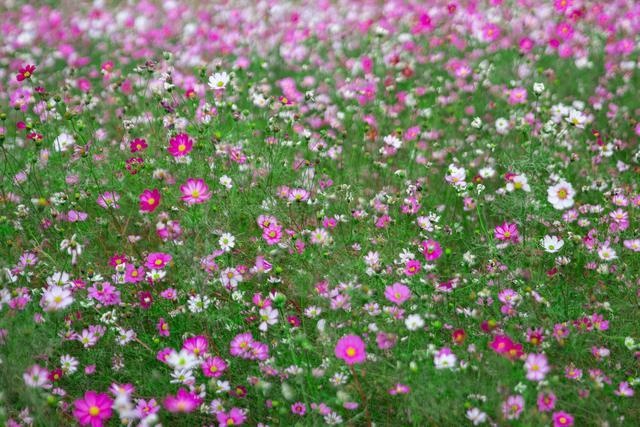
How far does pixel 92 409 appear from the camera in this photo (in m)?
2.10

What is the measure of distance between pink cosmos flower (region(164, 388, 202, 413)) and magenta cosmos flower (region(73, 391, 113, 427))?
0.67 feet

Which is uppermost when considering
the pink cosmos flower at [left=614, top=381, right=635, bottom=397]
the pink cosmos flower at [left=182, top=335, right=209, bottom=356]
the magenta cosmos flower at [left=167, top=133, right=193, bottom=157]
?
the magenta cosmos flower at [left=167, top=133, right=193, bottom=157]

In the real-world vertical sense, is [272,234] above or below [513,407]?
above

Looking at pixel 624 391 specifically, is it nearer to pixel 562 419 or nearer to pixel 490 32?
pixel 562 419

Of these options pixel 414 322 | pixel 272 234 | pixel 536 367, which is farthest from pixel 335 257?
pixel 536 367

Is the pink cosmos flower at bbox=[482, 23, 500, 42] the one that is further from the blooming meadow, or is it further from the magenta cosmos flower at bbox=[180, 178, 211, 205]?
the magenta cosmos flower at bbox=[180, 178, 211, 205]

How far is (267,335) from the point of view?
2482 millimetres

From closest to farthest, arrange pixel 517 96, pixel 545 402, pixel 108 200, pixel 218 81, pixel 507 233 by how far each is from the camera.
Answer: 1. pixel 545 402
2. pixel 507 233
3. pixel 108 200
4. pixel 218 81
5. pixel 517 96

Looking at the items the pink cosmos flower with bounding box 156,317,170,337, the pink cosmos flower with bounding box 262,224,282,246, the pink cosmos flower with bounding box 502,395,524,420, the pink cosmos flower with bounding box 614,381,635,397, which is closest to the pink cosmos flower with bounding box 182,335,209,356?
the pink cosmos flower with bounding box 156,317,170,337

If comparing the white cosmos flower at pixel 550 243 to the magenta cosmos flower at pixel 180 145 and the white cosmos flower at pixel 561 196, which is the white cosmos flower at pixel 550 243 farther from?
the magenta cosmos flower at pixel 180 145

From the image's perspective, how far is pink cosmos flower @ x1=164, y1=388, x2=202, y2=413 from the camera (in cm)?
207

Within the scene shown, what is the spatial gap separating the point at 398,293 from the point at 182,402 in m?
0.87

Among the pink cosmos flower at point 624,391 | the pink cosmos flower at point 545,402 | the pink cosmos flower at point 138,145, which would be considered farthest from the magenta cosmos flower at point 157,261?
the pink cosmos flower at point 624,391

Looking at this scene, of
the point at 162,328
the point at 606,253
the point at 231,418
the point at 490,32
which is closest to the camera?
the point at 231,418
